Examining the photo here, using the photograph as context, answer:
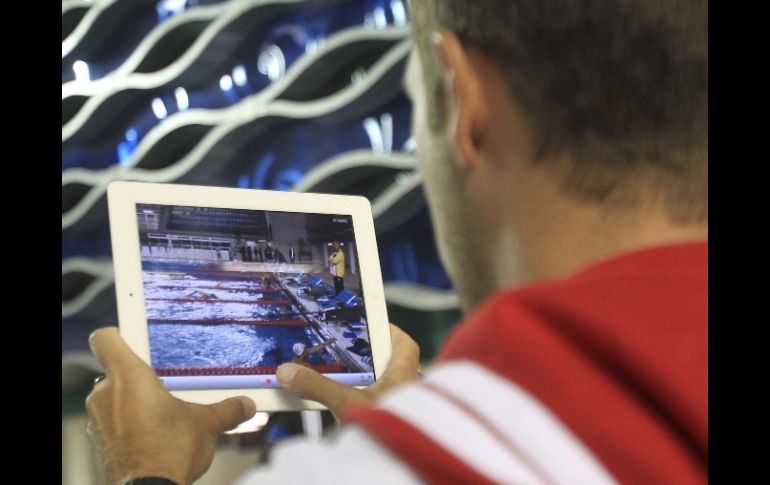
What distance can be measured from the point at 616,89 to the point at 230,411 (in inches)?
19.8

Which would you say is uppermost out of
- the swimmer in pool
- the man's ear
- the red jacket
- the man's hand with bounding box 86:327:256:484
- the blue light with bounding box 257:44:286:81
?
the blue light with bounding box 257:44:286:81

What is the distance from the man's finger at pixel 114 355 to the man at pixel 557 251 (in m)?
0.38

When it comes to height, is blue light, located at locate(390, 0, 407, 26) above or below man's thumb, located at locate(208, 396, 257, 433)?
above

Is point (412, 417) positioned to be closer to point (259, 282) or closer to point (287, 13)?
point (259, 282)

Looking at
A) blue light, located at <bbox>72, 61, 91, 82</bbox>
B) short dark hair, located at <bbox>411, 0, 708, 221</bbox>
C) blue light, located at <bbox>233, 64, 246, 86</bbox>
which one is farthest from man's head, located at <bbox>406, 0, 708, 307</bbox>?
blue light, located at <bbox>72, 61, 91, 82</bbox>

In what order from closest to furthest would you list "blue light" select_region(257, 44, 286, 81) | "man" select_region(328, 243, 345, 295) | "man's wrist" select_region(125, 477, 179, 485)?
"man's wrist" select_region(125, 477, 179, 485) < "man" select_region(328, 243, 345, 295) < "blue light" select_region(257, 44, 286, 81)

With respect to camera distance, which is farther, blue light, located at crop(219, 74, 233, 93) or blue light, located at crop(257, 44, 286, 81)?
blue light, located at crop(219, 74, 233, 93)

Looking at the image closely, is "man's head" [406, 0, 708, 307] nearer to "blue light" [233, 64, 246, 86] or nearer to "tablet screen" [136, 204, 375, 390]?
"tablet screen" [136, 204, 375, 390]

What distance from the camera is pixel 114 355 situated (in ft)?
2.61

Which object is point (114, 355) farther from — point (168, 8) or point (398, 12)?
point (168, 8)

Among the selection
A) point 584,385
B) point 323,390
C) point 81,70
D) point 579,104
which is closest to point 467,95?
point 579,104

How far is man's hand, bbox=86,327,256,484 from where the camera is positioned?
0.77 metres
